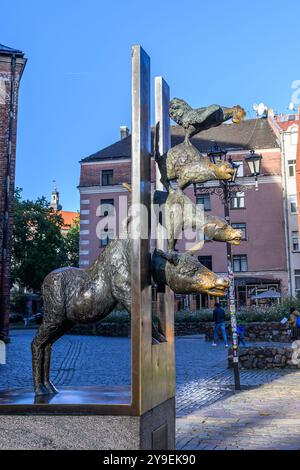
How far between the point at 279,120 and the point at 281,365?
39.5m

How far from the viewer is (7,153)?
2027 cm

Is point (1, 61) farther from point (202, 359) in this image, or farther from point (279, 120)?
point (279, 120)

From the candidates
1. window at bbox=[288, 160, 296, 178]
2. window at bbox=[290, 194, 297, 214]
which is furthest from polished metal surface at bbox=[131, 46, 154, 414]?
window at bbox=[288, 160, 296, 178]

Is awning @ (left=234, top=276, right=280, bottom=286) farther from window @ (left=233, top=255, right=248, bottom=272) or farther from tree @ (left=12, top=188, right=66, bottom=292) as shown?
tree @ (left=12, top=188, right=66, bottom=292)

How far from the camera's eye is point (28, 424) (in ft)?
11.7

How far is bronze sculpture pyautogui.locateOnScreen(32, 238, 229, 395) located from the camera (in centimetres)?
394

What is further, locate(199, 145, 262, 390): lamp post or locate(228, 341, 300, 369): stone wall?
locate(228, 341, 300, 369): stone wall

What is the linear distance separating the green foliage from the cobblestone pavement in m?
32.3

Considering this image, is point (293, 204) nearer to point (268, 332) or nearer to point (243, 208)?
point (243, 208)

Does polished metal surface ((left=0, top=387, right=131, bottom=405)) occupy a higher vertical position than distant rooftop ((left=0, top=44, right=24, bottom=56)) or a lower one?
lower

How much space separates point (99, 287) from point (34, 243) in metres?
48.6
